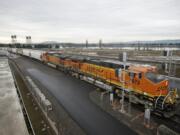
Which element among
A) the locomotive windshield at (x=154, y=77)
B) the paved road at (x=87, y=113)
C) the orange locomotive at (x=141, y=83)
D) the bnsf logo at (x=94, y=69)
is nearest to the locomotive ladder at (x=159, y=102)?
the orange locomotive at (x=141, y=83)

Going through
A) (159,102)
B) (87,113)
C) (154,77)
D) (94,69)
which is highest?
(154,77)

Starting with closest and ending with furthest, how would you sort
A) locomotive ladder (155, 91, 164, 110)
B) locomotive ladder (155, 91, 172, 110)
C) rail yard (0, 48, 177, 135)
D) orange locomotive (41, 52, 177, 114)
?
rail yard (0, 48, 177, 135), locomotive ladder (155, 91, 172, 110), locomotive ladder (155, 91, 164, 110), orange locomotive (41, 52, 177, 114)

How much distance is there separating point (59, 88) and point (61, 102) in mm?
4499

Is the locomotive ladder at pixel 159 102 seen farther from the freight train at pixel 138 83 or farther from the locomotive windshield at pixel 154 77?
the locomotive windshield at pixel 154 77

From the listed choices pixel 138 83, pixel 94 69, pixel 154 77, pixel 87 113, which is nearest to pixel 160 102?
pixel 154 77

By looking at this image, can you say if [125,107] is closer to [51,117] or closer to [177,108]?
[177,108]

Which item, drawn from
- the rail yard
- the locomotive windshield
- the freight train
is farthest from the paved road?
the locomotive windshield

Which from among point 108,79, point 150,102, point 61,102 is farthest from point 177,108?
point 61,102

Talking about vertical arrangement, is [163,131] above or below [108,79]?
below

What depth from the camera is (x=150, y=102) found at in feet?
34.8

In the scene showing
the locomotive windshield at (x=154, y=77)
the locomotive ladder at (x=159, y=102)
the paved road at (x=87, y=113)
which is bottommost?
the paved road at (x=87, y=113)

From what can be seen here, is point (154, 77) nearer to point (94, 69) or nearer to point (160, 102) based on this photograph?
point (160, 102)

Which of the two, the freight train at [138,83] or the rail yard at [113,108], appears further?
the freight train at [138,83]

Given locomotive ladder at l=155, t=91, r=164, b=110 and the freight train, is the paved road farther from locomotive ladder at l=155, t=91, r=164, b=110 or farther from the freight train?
locomotive ladder at l=155, t=91, r=164, b=110
